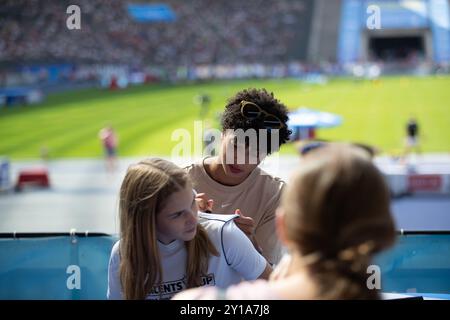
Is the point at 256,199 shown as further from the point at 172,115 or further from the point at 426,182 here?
the point at 172,115

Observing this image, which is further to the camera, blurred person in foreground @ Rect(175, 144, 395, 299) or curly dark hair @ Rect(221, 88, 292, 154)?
curly dark hair @ Rect(221, 88, 292, 154)

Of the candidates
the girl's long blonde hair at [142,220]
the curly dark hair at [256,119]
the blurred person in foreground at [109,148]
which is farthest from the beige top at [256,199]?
the blurred person in foreground at [109,148]

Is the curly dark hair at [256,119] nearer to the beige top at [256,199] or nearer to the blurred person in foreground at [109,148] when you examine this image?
the beige top at [256,199]

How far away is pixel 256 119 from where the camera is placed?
330 centimetres

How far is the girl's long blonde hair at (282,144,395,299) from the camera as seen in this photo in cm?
152

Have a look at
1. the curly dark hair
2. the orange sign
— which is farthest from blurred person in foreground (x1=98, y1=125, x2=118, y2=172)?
the curly dark hair

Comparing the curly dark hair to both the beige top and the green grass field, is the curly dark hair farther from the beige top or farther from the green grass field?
the green grass field

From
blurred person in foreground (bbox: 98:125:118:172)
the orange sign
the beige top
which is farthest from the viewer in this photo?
blurred person in foreground (bbox: 98:125:118:172)

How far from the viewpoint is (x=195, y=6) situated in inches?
2194

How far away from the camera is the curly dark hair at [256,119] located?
3287mm

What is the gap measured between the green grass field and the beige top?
15390 millimetres

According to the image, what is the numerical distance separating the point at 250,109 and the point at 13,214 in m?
11.3

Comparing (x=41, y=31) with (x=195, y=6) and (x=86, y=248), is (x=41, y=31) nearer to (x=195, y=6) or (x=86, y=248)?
(x=195, y=6)

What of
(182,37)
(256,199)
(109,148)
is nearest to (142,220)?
(256,199)
